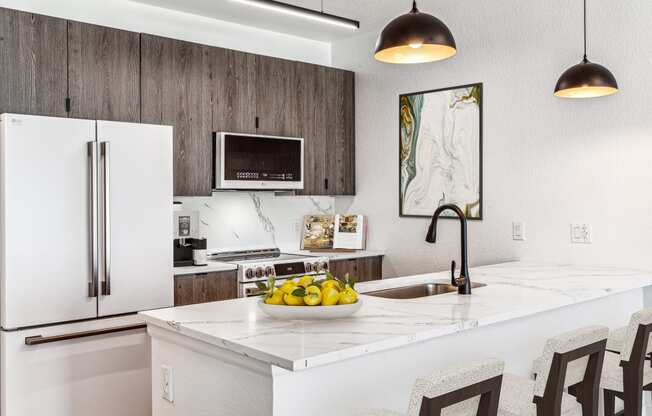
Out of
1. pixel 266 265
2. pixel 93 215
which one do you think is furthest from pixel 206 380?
pixel 266 265

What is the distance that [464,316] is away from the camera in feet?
7.04

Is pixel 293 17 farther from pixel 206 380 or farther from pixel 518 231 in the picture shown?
pixel 206 380

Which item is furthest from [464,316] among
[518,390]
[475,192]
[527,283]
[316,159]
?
[316,159]

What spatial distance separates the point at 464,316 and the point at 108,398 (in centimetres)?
207

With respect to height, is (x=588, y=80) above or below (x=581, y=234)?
above

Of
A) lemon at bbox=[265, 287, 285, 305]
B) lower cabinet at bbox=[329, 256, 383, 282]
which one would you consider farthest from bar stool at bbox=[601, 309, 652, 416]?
lower cabinet at bbox=[329, 256, 383, 282]

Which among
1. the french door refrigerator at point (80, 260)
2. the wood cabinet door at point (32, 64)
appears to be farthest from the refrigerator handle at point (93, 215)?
the wood cabinet door at point (32, 64)

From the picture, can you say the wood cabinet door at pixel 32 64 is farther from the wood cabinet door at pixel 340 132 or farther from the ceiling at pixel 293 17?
the wood cabinet door at pixel 340 132

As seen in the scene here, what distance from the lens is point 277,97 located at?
4598 millimetres

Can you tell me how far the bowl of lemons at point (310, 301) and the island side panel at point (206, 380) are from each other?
0.25 metres

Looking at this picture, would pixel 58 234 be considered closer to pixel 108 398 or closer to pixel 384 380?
pixel 108 398

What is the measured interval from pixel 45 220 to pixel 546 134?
2943 millimetres

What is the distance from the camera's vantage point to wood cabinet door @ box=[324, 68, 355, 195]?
496 centimetres

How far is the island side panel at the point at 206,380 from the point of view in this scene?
176 centimetres
